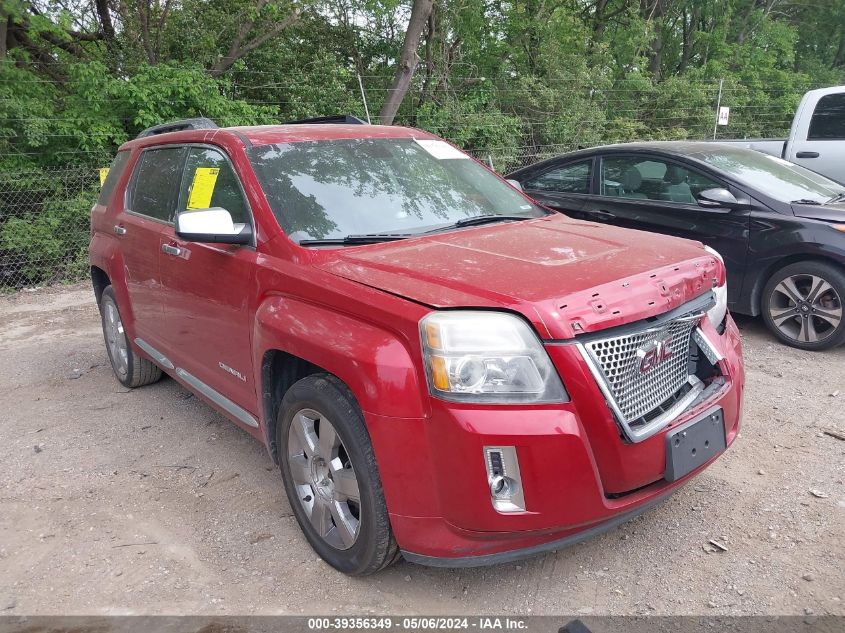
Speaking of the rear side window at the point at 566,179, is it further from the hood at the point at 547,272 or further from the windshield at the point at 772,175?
the hood at the point at 547,272

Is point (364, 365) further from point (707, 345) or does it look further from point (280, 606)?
point (707, 345)

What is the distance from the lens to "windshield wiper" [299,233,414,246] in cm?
301

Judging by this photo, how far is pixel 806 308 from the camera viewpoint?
5.27 metres

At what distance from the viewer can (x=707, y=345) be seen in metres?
2.81

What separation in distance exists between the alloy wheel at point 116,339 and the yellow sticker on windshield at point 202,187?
1.64 metres

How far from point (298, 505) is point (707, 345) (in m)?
1.84

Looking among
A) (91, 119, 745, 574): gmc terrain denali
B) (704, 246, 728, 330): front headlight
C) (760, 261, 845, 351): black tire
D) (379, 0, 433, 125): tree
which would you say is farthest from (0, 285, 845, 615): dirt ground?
(379, 0, 433, 125): tree

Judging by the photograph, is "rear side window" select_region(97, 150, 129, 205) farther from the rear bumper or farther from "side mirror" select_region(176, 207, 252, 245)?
the rear bumper

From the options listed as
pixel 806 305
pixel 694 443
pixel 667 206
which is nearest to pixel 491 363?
pixel 694 443

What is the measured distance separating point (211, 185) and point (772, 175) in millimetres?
4679

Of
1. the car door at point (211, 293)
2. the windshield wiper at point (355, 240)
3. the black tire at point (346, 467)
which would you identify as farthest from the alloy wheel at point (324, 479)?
the windshield wiper at point (355, 240)

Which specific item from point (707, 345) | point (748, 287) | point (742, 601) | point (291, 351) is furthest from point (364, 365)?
point (748, 287)

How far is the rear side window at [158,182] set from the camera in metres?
4.04

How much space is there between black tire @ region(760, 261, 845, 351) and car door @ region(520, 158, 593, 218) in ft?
6.21
